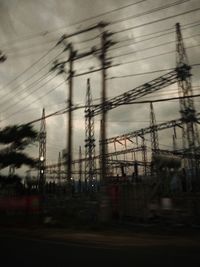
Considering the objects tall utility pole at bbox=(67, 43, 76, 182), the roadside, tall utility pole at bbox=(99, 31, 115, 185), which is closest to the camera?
the roadside

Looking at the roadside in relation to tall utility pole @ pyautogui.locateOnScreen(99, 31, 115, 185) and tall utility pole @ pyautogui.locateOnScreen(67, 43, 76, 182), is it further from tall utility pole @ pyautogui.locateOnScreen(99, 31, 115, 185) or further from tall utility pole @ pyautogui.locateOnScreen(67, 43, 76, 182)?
tall utility pole @ pyautogui.locateOnScreen(67, 43, 76, 182)

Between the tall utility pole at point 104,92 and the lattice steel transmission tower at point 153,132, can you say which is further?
the lattice steel transmission tower at point 153,132

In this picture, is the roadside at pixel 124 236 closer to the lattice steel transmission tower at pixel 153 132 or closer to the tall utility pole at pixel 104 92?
the tall utility pole at pixel 104 92

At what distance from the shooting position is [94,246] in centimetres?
1288

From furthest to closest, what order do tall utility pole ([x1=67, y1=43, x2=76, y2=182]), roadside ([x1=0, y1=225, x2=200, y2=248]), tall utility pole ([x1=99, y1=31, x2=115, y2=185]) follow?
tall utility pole ([x1=67, y1=43, x2=76, y2=182]), tall utility pole ([x1=99, y1=31, x2=115, y2=185]), roadside ([x1=0, y1=225, x2=200, y2=248])

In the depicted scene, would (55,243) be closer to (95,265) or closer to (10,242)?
(10,242)

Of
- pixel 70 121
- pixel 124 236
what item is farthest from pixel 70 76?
pixel 124 236

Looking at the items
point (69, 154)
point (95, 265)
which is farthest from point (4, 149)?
point (95, 265)

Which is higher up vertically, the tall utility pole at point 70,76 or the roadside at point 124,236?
the tall utility pole at point 70,76

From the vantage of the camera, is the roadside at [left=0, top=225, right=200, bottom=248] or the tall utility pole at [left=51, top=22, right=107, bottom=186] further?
the tall utility pole at [left=51, top=22, right=107, bottom=186]

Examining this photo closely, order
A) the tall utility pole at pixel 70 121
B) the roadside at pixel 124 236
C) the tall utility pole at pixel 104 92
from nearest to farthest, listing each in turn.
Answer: the roadside at pixel 124 236
the tall utility pole at pixel 104 92
the tall utility pole at pixel 70 121

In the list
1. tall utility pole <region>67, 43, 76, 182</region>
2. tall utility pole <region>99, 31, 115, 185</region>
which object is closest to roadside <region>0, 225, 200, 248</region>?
tall utility pole <region>99, 31, 115, 185</region>

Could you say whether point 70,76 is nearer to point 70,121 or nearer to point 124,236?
point 70,121

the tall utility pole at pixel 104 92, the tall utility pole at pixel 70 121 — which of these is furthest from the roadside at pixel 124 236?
the tall utility pole at pixel 70 121
